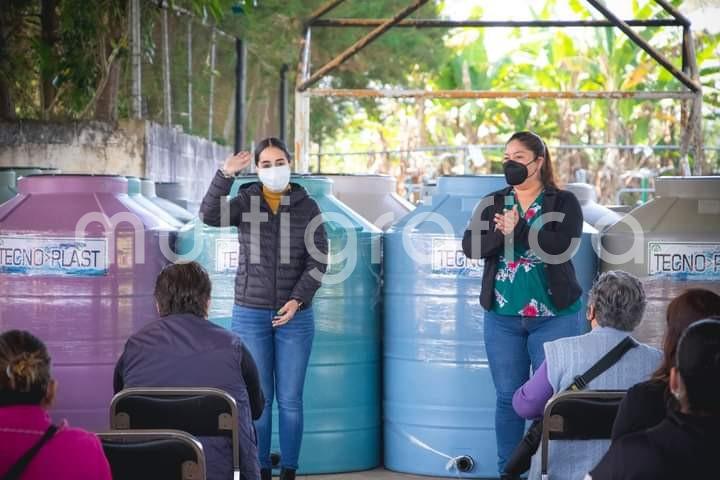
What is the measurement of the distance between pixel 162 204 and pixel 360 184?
1.33 metres

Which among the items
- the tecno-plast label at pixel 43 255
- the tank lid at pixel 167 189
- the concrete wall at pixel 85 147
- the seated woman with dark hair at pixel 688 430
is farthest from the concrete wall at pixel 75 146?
the seated woman with dark hair at pixel 688 430

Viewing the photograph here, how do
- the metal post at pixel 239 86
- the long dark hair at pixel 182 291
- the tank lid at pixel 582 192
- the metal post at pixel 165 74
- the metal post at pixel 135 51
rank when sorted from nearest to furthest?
the long dark hair at pixel 182 291
the tank lid at pixel 582 192
the metal post at pixel 135 51
the metal post at pixel 165 74
the metal post at pixel 239 86

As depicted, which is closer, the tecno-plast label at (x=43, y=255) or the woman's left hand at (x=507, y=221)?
the woman's left hand at (x=507, y=221)

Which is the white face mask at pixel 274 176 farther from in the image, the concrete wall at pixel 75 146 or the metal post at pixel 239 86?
the metal post at pixel 239 86

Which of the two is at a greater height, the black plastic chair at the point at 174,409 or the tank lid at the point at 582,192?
the tank lid at the point at 582,192

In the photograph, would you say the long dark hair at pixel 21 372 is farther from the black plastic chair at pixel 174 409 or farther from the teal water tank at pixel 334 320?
the teal water tank at pixel 334 320

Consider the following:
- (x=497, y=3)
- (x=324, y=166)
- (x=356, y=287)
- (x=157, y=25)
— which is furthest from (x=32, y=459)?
(x=324, y=166)

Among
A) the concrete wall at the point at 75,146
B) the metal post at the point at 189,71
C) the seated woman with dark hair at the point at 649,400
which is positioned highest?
the metal post at the point at 189,71

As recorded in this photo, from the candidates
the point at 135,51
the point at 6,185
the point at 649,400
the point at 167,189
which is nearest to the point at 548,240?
the point at 649,400

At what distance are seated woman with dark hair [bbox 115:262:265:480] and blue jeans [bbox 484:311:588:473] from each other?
1457mm

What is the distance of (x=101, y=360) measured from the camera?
6.50m

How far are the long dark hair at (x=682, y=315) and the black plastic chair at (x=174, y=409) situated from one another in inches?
57.9

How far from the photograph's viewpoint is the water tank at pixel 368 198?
796 centimetres

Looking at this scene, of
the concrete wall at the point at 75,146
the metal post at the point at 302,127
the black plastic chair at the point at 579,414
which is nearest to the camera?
the black plastic chair at the point at 579,414
